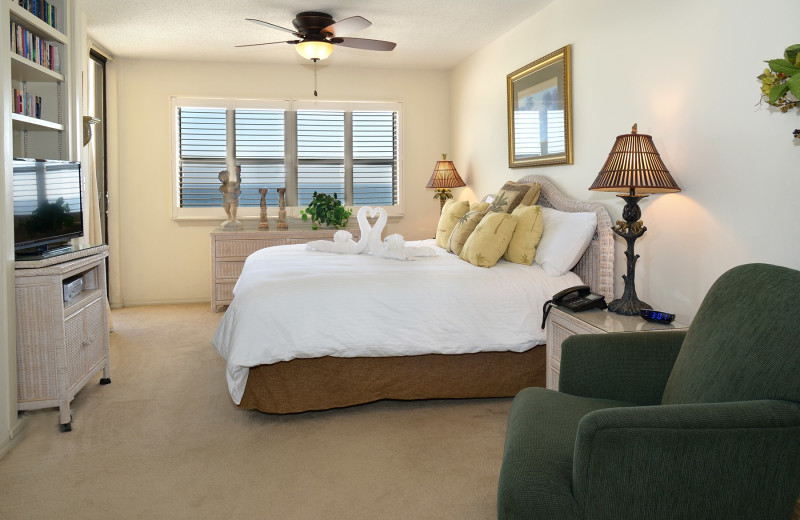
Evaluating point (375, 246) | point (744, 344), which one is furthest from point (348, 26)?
point (744, 344)

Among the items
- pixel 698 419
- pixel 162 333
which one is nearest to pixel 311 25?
pixel 162 333

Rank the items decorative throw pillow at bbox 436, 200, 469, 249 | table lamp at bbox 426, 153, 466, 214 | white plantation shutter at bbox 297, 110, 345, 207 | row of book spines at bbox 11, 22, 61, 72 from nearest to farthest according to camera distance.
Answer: row of book spines at bbox 11, 22, 61, 72
decorative throw pillow at bbox 436, 200, 469, 249
table lamp at bbox 426, 153, 466, 214
white plantation shutter at bbox 297, 110, 345, 207

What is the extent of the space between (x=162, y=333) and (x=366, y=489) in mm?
3246

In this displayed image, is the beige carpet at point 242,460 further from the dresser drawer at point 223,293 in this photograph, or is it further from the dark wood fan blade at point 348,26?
the dark wood fan blade at point 348,26

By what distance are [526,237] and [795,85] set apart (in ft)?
5.55

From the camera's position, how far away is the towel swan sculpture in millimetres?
3852

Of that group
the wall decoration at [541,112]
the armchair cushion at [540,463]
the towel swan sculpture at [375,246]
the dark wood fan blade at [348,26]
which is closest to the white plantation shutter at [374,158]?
the wall decoration at [541,112]

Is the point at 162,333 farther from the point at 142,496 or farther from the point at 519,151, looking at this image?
the point at 519,151

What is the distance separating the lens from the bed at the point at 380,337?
9.58 feet

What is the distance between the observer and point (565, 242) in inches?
135

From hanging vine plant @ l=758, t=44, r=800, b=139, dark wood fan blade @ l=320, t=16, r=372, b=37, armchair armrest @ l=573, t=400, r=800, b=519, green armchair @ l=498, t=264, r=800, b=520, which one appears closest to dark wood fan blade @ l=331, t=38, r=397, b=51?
dark wood fan blade @ l=320, t=16, r=372, b=37

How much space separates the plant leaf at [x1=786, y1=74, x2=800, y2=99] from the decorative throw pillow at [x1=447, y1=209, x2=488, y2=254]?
7.02 feet

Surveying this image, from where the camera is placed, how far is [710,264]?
2748 millimetres

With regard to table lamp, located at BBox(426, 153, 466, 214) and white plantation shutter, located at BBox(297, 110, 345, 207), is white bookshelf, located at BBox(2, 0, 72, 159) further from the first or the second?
table lamp, located at BBox(426, 153, 466, 214)
